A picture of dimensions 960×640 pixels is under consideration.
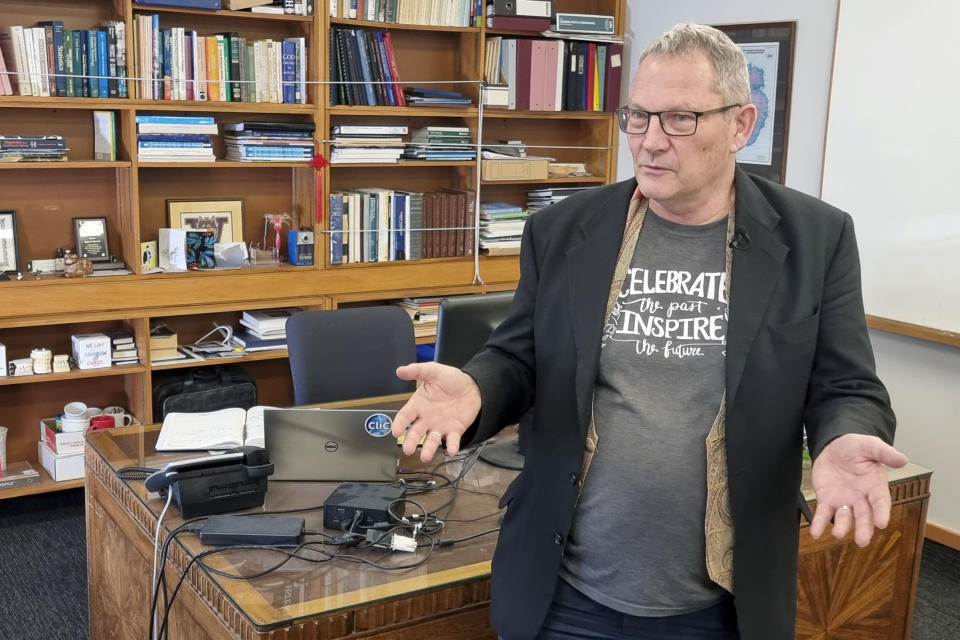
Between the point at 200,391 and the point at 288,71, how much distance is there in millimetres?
1440

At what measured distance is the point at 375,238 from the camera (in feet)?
15.6

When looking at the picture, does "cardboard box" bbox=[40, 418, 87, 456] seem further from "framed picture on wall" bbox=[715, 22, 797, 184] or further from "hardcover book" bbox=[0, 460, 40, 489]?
"framed picture on wall" bbox=[715, 22, 797, 184]

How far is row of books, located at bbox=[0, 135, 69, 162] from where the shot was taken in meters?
3.90

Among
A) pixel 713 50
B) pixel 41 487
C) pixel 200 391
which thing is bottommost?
pixel 41 487

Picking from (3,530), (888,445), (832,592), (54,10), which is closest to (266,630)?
(888,445)

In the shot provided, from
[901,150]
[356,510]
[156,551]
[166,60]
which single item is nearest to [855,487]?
[356,510]

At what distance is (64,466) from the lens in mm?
4191

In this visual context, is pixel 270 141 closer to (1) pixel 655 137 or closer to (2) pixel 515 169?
(2) pixel 515 169

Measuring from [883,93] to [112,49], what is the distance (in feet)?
10.0

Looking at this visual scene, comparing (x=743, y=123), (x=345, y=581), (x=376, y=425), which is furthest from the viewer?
(x=376, y=425)

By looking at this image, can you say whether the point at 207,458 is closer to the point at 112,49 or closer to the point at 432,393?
the point at 432,393

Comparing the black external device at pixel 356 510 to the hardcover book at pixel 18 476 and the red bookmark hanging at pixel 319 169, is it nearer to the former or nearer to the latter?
the hardcover book at pixel 18 476

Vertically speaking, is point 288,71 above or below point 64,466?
above

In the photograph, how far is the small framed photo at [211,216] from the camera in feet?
14.8
